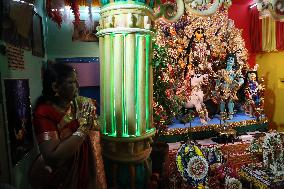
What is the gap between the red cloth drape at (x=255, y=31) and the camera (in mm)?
8711

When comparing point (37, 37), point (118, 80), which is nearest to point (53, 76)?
point (118, 80)

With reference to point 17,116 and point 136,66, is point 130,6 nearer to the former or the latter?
point 136,66

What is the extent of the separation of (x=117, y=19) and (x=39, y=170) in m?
1.83

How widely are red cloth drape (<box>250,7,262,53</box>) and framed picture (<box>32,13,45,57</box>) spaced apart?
7.37m

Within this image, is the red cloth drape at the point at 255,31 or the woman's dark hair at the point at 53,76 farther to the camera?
the red cloth drape at the point at 255,31

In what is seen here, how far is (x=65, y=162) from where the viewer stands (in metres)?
2.36

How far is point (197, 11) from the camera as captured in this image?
11.0 feet

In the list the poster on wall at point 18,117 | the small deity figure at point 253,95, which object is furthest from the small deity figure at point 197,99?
the poster on wall at point 18,117

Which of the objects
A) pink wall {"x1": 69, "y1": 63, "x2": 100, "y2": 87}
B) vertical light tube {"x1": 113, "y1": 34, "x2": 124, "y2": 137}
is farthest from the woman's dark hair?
pink wall {"x1": 69, "y1": 63, "x2": 100, "y2": 87}

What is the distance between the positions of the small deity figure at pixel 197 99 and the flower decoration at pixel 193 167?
4.33 meters

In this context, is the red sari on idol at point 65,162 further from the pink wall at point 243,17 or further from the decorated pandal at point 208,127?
the pink wall at point 243,17

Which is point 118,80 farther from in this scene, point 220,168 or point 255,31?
A: point 255,31

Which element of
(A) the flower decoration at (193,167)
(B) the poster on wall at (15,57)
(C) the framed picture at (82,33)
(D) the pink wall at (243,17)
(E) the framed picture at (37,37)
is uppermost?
(D) the pink wall at (243,17)

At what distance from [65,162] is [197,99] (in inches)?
224
